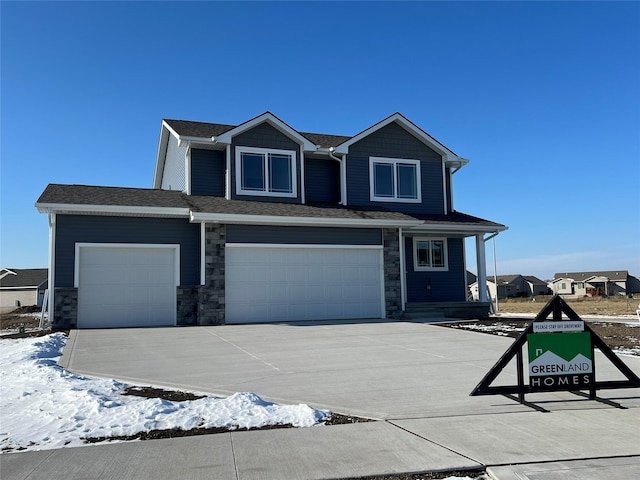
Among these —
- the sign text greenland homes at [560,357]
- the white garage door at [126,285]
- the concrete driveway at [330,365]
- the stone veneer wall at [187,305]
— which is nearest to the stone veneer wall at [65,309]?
the white garage door at [126,285]

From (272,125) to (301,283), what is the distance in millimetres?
5798

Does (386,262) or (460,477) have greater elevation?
(386,262)

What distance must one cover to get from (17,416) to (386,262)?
13.8m

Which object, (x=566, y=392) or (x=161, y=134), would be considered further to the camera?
(x=161, y=134)

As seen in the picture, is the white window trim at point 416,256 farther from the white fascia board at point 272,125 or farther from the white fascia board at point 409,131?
the white fascia board at point 272,125

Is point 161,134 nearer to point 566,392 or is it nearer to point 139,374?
point 139,374

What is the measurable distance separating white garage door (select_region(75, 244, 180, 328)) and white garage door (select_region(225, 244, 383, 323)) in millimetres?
1977

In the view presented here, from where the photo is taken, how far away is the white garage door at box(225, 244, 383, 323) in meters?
16.5

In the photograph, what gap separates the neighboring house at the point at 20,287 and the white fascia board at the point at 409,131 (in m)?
45.6

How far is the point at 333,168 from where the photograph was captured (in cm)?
2073

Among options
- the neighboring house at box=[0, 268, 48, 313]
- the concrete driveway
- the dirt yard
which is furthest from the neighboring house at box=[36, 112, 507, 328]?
the neighboring house at box=[0, 268, 48, 313]

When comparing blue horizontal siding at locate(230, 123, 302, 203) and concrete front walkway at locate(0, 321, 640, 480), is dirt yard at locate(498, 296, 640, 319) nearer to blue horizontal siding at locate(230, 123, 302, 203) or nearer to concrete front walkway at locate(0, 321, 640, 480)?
blue horizontal siding at locate(230, 123, 302, 203)

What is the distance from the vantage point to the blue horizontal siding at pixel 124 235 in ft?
50.3

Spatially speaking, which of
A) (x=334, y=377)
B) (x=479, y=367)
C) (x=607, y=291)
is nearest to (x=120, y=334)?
(x=334, y=377)
